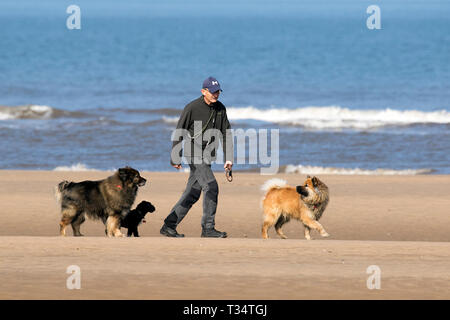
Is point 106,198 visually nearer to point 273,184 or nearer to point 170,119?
point 273,184

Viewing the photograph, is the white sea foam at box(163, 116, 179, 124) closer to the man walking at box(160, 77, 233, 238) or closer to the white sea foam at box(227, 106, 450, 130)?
the white sea foam at box(227, 106, 450, 130)

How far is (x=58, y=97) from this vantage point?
138 ft

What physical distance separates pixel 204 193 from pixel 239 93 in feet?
112

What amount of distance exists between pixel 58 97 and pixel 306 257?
33704mm

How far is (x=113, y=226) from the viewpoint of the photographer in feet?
36.5

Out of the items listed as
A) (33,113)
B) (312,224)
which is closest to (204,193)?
(312,224)

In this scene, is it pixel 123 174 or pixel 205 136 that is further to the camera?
pixel 123 174

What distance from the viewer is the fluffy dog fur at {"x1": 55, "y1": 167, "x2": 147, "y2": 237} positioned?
11.1 metres

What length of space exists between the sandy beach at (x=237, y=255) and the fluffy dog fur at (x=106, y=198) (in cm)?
56

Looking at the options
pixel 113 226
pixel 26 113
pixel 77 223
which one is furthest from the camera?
pixel 26 113

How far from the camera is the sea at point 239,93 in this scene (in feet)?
73.6

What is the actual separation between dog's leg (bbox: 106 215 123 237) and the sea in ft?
29.8

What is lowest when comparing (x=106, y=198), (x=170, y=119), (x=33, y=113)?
(x=106, y=198)

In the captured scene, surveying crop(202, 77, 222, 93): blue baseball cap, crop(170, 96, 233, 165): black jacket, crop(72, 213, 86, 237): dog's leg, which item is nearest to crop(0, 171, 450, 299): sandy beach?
crop(72, 213, 86, 237): dog's leg
